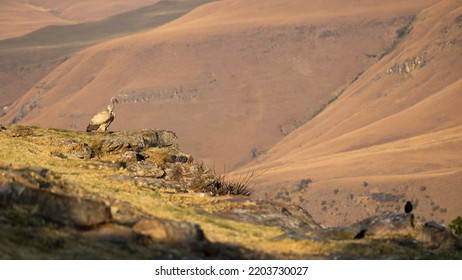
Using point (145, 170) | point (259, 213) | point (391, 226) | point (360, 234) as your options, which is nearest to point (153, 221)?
point (360, 234)

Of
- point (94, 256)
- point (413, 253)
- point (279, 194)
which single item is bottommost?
point (279, 194)

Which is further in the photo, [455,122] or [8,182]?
[455,122]

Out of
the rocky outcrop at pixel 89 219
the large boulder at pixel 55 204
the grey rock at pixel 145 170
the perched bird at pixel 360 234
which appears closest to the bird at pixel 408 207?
the perched bird at pixel 360 234

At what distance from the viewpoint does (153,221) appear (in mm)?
18672

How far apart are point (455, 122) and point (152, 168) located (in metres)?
170

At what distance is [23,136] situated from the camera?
34781 mm

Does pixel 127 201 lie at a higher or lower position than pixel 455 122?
higher

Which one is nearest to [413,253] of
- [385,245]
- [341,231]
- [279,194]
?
[385,245]

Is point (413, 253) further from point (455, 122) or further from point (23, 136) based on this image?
point (455, 122)

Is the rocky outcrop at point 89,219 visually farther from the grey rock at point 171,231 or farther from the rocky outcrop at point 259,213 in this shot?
the rocky outcrop at point 259,213

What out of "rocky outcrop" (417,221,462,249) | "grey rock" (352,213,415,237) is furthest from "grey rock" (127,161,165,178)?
"rocky outcrop" (417,221,462,249)

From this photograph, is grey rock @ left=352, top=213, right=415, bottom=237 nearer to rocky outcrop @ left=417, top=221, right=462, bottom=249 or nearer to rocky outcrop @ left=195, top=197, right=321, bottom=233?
rocky outcrop @ left=417, top=221, right=462, bottom=249

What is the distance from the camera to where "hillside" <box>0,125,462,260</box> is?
17609 mm

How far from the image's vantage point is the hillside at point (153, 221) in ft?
57.8
